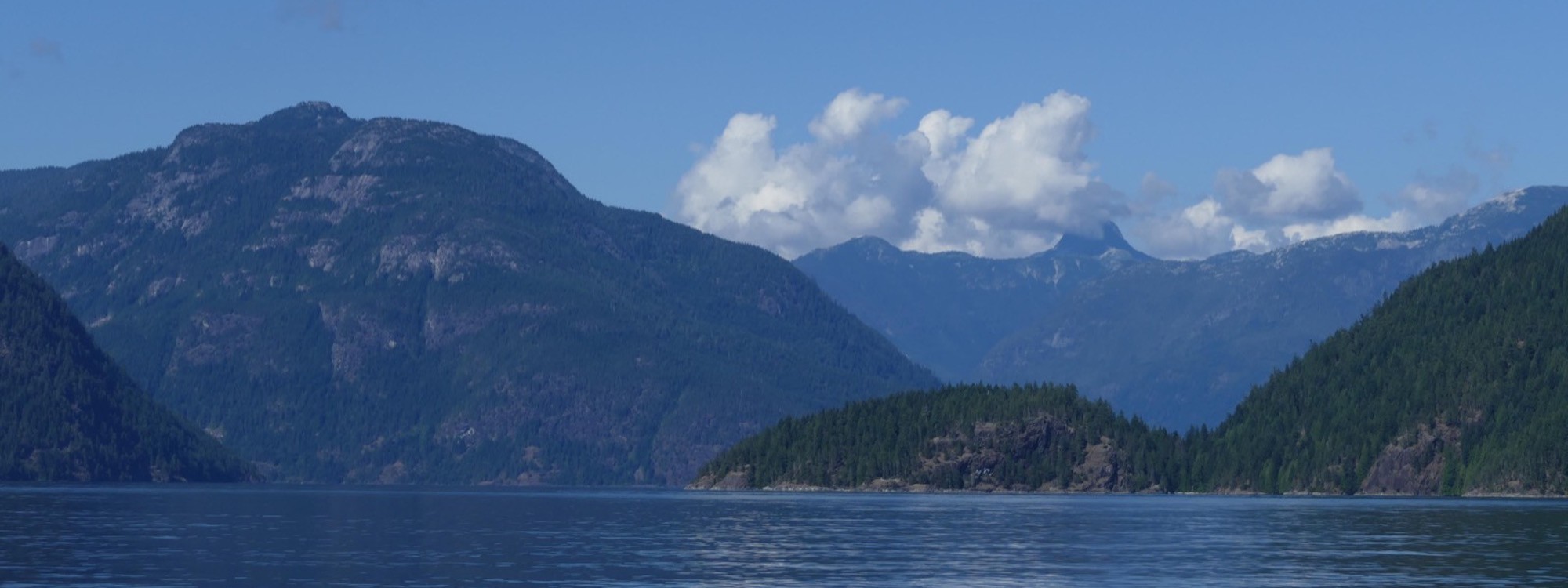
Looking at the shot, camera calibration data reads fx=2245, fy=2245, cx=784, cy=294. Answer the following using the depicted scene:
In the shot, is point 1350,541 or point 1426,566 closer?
point 1426,566

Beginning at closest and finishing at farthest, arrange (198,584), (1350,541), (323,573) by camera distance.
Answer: (198,584)
(323,573)
(1350,541)

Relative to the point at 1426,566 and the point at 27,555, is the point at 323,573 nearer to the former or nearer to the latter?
the point at 27,555

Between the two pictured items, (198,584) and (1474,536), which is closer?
(198,584)

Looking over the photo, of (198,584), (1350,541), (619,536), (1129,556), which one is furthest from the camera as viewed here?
(619,536)

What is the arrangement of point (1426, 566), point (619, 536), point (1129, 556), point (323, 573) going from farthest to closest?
point (619, 536) < point (1129, 556) < point (1426, 566) < point (323, 573)

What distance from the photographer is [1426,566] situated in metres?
148

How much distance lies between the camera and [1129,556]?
16038 centimetres

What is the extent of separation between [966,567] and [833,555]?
53.5 ft

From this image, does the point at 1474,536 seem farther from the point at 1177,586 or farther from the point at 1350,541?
the point at 1177,586

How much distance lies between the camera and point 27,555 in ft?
498

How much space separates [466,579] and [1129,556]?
167 feet

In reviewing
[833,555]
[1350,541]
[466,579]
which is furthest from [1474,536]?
[466,579]

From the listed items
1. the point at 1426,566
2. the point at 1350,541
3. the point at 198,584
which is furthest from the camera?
the point at 1350,541

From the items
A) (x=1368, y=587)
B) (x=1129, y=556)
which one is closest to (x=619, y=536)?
(x=1129, y=556)
